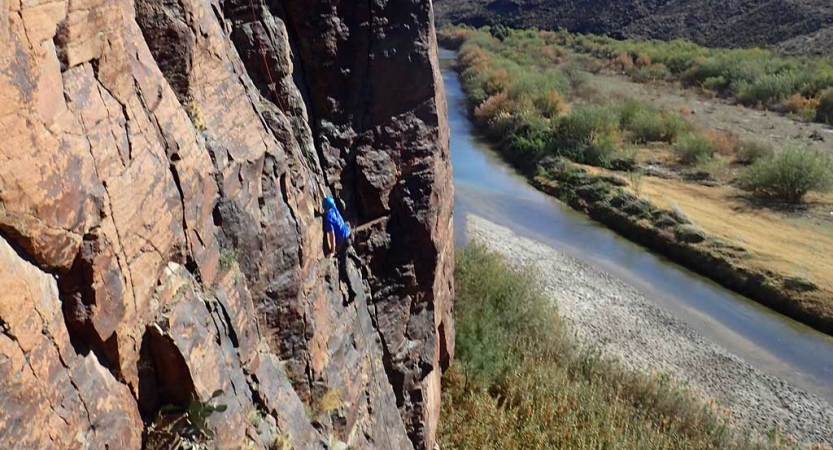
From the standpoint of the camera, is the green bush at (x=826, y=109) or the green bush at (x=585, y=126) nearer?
the green bush at (x=585, y=126)

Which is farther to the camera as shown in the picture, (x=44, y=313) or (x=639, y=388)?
(x=639, y=388)

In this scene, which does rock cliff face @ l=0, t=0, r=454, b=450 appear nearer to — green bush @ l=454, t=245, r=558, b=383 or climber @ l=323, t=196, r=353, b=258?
climber @ l=323, t=196, r=353, b=258

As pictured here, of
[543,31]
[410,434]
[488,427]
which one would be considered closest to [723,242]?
[488,427]

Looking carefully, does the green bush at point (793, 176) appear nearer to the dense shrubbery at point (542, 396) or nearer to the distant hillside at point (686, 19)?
the dense shrubbery at point (542, 396)

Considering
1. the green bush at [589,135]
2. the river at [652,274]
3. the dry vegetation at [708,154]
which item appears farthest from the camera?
the green bush at [589,135]

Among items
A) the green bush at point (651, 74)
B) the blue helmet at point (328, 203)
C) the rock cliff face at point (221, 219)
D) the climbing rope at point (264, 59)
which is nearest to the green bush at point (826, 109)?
the green bush at point (651, 74)

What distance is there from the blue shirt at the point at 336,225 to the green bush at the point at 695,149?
76.0ft

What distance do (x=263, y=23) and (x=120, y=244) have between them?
2.94 metres

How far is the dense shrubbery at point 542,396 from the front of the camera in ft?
32.9

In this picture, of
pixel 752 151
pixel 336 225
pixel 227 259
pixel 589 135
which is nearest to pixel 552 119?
pixel 589 135

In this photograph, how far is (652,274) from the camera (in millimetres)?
20016

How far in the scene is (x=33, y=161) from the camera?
3.39 metres

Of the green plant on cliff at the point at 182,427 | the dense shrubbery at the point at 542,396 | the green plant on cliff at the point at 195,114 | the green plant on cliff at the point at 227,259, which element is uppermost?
the green plant on cliff at the point at 195,114

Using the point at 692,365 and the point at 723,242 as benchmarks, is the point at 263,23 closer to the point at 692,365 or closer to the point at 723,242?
the point at 692,365
